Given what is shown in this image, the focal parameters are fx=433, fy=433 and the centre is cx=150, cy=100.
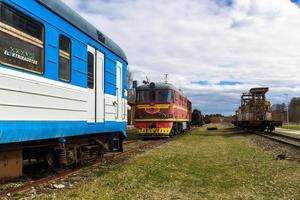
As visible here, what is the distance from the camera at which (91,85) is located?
34.2 ft

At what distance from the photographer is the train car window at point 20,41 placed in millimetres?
6535

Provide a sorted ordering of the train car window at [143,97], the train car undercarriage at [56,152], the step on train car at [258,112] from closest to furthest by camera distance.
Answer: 1. the train car undercarriage at [56,152]
2. the train car window at [143,97]
3. the step on train car at [258,112]

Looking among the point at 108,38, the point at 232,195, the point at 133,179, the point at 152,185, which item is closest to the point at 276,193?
the point at 232,195

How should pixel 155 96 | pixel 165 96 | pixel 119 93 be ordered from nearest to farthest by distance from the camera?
pixel 119 93 < pixel 165 96 < pixel 155 96

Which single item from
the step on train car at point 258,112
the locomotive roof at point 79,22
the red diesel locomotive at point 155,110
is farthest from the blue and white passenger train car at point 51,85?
the step on train car at point 258,112

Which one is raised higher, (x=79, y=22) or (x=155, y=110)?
(x=79, y=22)

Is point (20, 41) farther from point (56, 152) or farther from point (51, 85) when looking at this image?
point (56, 152)

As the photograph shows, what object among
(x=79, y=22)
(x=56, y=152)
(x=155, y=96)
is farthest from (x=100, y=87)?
(x=155, y=96)

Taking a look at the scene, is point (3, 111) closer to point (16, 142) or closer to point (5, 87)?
point (5, 87)

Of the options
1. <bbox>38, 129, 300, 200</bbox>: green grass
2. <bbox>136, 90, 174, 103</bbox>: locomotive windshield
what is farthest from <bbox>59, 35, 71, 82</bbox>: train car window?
<bbox>136, 90, 174, 103</bbox>: locomotive windshield

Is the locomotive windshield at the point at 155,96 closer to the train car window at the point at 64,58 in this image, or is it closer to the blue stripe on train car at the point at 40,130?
the blue stripe on train car at the point at 40,130

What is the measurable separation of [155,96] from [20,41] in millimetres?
19386

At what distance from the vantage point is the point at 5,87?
6.41m

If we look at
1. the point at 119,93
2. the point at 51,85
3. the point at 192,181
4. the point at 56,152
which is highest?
the point at 119,93
